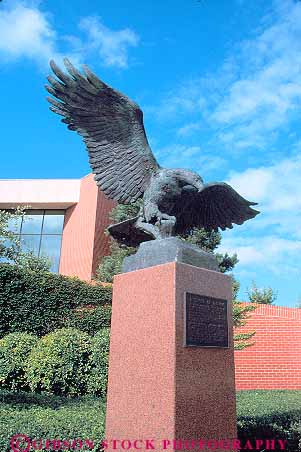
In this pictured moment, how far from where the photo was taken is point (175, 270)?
3934 millimetres

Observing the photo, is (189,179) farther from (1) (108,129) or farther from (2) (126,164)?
(1) (108,129)

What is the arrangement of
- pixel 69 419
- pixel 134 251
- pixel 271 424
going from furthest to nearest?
pixel 134 251
pixel 271 424
pixel 69 419

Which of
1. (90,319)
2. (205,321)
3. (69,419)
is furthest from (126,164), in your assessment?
(90,319)

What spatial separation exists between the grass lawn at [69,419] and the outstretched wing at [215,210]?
249 centimetres

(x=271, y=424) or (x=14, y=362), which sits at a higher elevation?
(x=14, y=362)

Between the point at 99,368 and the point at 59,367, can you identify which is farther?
the point at 99,368

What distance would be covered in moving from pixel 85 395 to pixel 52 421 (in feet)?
12.5

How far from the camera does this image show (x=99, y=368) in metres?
7.90

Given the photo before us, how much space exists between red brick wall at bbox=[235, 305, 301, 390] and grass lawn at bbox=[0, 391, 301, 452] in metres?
6.09

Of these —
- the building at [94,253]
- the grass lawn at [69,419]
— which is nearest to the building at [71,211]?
the building at [94,253]

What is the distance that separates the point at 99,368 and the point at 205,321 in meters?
4.54

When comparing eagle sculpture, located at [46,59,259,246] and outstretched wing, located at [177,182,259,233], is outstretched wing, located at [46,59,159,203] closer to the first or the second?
eagle sculpture, located at [46,59,259,246]

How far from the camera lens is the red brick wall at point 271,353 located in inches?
508

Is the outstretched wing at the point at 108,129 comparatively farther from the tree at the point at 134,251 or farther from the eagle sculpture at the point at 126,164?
the tree at the point at 134,251
